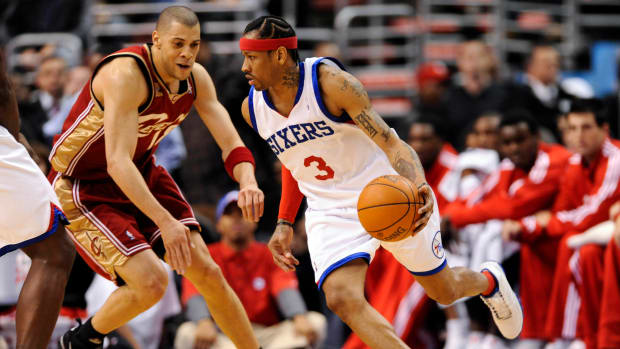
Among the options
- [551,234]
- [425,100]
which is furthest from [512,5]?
[551,234]

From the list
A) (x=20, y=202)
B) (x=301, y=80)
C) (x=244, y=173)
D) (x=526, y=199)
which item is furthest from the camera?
(x=526, y=199)

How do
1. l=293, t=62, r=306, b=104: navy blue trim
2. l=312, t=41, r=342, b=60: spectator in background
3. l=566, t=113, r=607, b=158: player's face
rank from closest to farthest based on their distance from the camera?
1. l=293, t=62, r=306, b=104: navy blue trim
2. l=566, t=113, r=607, b=158: player's face
3. l=312, t=41, r=342, b=60: spectator in background

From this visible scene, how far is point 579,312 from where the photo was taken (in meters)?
7.12

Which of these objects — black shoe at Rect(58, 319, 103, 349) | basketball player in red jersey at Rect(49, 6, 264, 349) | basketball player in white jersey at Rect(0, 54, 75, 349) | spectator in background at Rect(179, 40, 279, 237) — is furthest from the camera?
spectator in background at Rect(179, 40, 279, 237)

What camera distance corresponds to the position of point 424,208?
478cm

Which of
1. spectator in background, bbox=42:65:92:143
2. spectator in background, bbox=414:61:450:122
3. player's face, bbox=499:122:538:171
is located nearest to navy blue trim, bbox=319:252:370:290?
player's face, bbox=499:122:538:171

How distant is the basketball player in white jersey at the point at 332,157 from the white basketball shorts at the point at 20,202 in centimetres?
133

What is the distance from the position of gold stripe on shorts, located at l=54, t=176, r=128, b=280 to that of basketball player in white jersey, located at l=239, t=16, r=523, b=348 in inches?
37.2

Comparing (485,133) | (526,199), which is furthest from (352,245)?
(485,133)

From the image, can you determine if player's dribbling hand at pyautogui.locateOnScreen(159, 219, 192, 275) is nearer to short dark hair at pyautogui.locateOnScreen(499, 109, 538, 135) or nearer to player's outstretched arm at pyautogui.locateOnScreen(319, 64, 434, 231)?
player's outstretched arm at pyautogui.locateOnScreen(319, 64, 434, 231)

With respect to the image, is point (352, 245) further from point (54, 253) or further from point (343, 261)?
point (54, 253)

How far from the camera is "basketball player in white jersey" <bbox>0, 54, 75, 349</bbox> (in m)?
4.59

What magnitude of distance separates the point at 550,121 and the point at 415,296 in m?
3.33

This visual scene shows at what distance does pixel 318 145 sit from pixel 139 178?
107 cm
